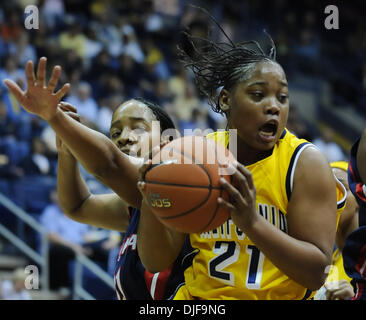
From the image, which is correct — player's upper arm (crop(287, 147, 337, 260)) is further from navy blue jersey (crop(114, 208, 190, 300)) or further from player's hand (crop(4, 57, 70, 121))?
player's hand (crop(4, 57, 70, 121))

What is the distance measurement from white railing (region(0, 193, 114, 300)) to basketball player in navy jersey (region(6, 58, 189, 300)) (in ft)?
9.30

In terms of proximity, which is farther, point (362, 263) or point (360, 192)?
point (362, 263)

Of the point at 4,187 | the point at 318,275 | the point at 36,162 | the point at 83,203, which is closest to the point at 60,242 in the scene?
the point at 4,187

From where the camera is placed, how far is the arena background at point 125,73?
260 inches

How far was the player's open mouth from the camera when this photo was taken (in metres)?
2.21

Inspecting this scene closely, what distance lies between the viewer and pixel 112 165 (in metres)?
2.32

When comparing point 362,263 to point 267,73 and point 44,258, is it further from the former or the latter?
point 44,258

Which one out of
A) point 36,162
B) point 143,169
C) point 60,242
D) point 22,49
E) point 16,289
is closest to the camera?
point 143,169

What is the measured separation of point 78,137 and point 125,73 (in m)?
7.21

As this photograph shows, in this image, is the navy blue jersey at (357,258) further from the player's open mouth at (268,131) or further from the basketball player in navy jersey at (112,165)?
the basketball player in navy jersey at (112,165)

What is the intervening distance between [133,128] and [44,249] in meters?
3.56

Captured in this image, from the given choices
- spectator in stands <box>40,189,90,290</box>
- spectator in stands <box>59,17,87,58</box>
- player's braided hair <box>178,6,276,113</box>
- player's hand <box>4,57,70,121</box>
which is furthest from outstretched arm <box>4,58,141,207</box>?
spectator in stands <box>59,17,87,58</box>

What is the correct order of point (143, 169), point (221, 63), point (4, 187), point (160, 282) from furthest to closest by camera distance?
point (4, 187), point (160, 282), point (221, 63), point (143, 169)
